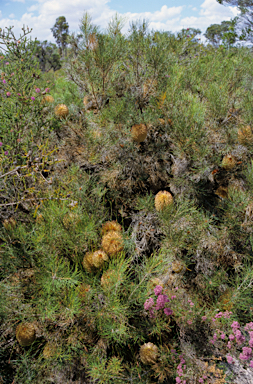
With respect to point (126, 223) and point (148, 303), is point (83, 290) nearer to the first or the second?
point (148, 303)

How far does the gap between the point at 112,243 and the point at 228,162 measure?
1.40 metres

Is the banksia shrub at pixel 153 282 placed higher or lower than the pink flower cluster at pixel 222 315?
higher

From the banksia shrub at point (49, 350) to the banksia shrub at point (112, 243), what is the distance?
0.79 meters

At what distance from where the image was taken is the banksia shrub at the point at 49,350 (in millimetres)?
1739

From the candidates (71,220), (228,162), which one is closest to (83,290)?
(71,220)

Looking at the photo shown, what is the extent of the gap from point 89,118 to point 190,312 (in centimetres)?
222

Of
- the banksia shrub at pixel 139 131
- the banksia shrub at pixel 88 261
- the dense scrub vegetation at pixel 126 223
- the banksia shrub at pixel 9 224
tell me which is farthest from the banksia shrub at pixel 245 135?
the banksia shrub at pixel 9 224

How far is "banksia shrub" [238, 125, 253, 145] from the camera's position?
241cm

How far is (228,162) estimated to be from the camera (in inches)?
92.3

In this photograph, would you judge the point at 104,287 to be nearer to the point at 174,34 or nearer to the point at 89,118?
the point at 89,118

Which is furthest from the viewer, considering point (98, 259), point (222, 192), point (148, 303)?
point (222, 192)

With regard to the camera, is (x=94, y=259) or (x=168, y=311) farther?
(x=94, y=259)

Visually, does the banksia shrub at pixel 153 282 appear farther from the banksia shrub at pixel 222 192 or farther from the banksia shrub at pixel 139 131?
the banksia shrub at pixel 139 131

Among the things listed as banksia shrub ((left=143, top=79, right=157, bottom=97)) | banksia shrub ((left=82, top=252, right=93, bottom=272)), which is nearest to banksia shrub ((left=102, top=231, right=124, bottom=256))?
banksia shrub ((left=82, top=252, right=93, bottom=272))
